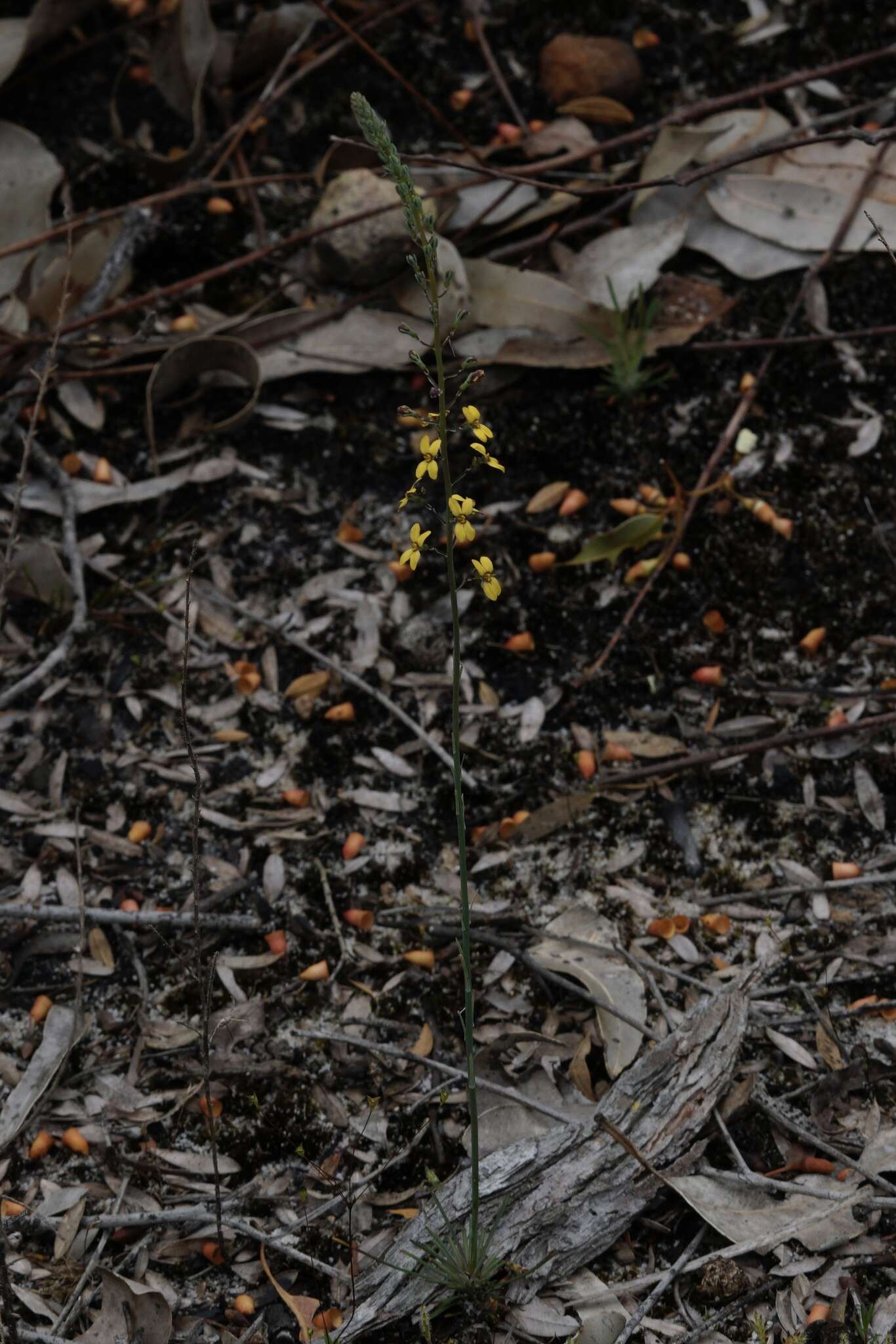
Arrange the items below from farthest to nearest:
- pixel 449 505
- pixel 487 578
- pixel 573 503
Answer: pixel 573 503
pixel 487 578
pixel 449 505

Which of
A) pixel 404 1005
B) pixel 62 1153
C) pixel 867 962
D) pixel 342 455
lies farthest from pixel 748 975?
pixel 342 455

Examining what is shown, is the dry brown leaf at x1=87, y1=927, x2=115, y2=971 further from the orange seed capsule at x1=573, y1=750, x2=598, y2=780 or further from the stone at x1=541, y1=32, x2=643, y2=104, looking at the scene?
the stone at x1=541, y1=32, x2=643, y2=104

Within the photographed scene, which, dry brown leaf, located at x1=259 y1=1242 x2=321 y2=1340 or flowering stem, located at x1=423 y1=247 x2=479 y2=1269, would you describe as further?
dry brown leaf, located at x1=259 y1=1242 x2=321 y2=1340

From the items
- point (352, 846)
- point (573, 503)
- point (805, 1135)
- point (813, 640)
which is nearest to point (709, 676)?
point (813, 640)

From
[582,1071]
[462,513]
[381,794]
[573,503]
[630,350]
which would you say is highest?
[462,513]

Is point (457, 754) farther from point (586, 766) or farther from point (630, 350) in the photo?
point (630, 350)

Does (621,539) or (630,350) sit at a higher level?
(630,350)

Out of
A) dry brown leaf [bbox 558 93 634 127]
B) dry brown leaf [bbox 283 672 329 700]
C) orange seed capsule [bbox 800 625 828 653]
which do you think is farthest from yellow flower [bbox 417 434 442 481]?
dry brown leaf [bbox 558 93 634 127]
